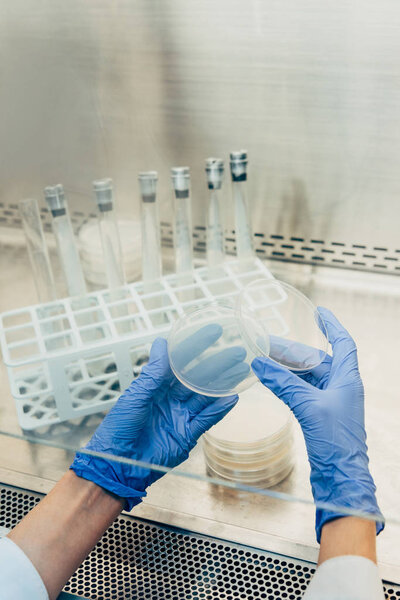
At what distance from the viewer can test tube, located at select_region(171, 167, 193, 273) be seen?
57.5 inches

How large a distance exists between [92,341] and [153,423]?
0.28m

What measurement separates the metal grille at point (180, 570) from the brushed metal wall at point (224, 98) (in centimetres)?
93

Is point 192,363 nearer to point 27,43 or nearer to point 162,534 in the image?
point 162,534

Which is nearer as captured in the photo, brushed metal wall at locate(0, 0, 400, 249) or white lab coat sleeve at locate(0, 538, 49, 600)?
white lab coat sleeve at locate(0, 538, 49, 600)

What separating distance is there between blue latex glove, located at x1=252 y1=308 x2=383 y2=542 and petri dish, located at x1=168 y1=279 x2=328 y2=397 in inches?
2.3

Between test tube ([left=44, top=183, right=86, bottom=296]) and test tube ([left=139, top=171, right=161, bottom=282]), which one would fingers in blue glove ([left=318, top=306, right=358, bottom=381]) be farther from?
test tube ([left=44, top=183, right=86, bottom=296])

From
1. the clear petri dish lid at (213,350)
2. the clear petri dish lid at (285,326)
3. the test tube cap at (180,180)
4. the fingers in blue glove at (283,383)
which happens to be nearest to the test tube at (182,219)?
the test tube cap at (180,180)

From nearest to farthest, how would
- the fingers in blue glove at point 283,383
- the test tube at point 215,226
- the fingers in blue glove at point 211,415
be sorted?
the fingers in blue glove at point 283,383
the fingers in blue glove at point 211,415
the test tube at point 215,226

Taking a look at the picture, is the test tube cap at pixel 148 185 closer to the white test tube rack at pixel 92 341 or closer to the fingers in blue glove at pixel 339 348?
the white test tube rack at pixel 92 341

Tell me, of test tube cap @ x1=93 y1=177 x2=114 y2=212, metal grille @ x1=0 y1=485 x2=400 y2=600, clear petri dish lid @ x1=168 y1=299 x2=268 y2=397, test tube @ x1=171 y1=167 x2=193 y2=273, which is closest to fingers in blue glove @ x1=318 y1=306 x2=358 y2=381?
clear petri dish lid @ x1=168 y1=299 x2=268 y2=397

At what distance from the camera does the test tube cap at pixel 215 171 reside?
4.89ft

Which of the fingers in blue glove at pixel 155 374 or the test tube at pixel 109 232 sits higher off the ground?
the test tube at pixel 109 232

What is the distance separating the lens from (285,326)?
4.26ft

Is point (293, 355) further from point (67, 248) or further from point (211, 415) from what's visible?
point (67, 248)
